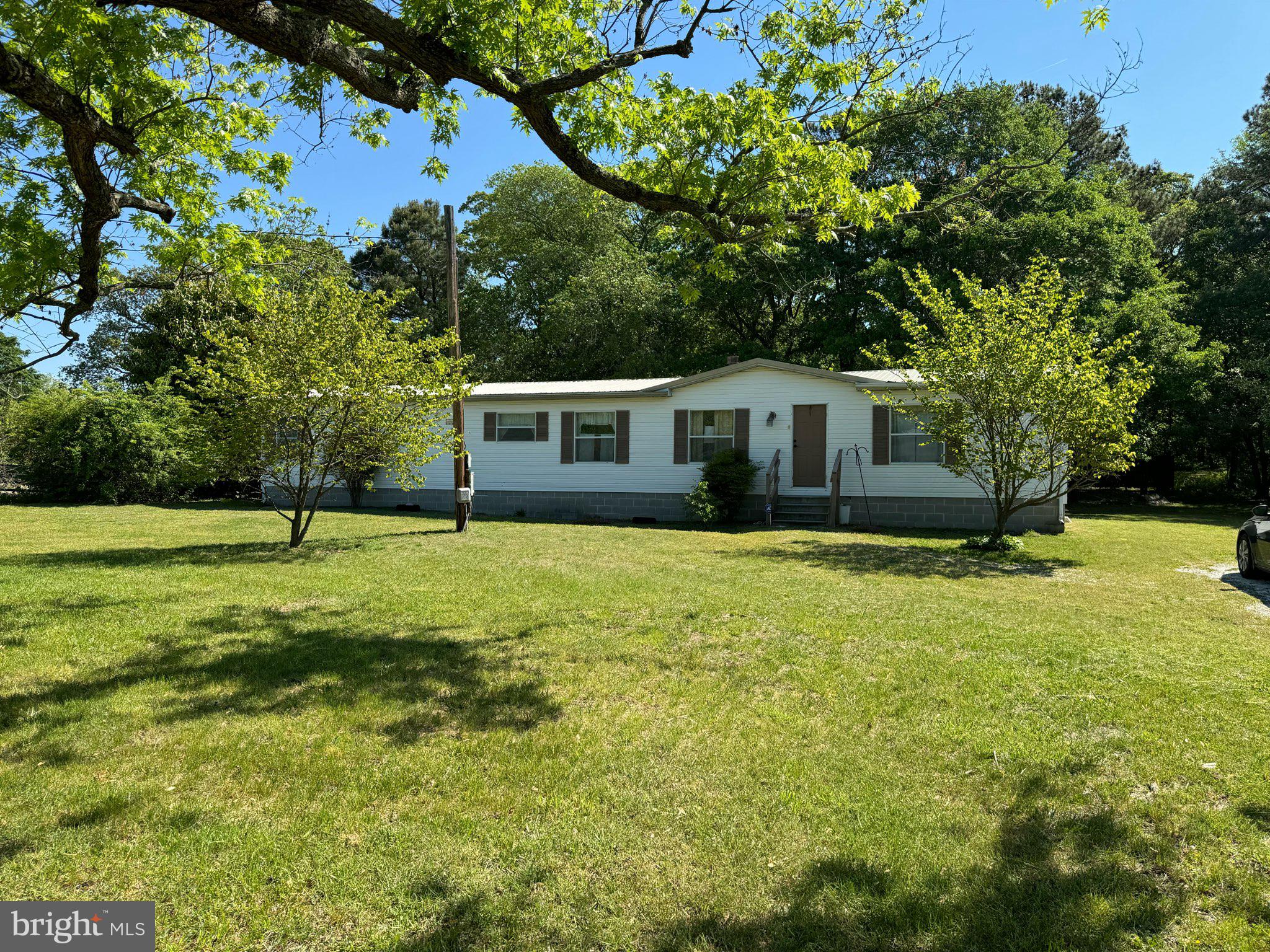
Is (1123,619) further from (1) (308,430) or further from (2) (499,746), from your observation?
(1) (308,430)

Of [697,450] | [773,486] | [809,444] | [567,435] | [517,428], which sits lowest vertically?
[773,486]

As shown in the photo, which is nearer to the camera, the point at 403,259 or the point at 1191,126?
the point at 1191,126

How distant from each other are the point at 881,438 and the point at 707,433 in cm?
386

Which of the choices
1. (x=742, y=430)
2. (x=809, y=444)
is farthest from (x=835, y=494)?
(x=742, y=430)

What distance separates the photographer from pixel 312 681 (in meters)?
4.62

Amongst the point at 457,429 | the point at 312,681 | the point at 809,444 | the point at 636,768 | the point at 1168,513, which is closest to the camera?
the point at 636,768

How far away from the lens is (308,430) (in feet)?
33.6

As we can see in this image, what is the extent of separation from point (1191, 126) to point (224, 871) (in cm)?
968

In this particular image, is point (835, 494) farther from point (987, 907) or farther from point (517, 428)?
point (987, 907)

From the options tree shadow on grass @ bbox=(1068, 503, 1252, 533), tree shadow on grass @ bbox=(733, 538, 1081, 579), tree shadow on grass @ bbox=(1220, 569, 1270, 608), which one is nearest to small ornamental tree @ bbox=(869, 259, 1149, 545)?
tree shadow on grass @ bbox=(733, 538, 1081, 579)

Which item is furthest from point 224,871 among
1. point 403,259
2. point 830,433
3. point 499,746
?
point 403,259

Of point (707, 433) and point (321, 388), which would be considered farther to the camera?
point (707, 433)

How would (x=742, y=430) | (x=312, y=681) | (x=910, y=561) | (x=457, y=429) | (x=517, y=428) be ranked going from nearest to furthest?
(x=312, y=681)
(x=910, y=561)
(x=457, y=429)
(x=742, y=430)
(x=517, y=428)

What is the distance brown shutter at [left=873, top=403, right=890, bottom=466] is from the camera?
15.5 meters
